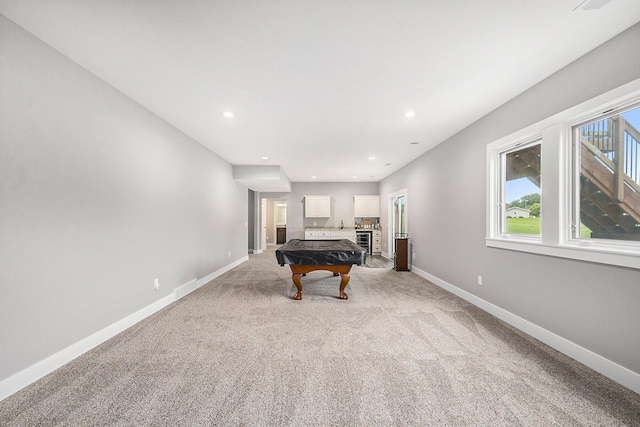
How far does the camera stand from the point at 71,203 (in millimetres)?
2248

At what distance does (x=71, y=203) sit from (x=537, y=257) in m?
4.31

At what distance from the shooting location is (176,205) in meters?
3.88

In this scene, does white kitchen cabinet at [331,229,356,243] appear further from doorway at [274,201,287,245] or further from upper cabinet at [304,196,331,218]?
doorway at [274,201,287,245]

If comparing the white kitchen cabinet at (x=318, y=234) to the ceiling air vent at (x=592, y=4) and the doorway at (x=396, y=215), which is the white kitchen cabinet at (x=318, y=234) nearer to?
the doorway at (x=396, y=215)

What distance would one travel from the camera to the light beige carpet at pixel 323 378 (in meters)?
1.59

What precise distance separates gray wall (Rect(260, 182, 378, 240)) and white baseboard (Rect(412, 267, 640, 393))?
605 centimetres

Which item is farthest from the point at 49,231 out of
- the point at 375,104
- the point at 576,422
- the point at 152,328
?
the point at 576,422

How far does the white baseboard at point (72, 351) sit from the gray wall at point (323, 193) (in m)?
5.74

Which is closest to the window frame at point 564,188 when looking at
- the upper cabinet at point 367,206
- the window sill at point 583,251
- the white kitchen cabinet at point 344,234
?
the window sill at point 583,251

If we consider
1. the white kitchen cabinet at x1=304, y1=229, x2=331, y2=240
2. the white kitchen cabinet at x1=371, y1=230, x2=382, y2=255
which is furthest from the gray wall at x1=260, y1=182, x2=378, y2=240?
the white kitchen cabinet at x1=371, y1=230, x2=382, y2=255

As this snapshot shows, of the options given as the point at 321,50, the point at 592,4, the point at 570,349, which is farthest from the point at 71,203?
the point at 570,349

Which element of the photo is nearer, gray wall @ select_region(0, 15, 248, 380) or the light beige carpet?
the light beige carpet

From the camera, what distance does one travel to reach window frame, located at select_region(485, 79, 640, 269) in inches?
76.8

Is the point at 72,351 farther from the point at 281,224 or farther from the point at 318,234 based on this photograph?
the point at 281,224
